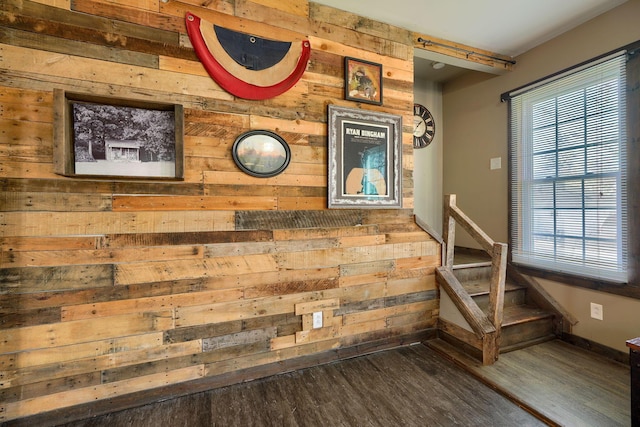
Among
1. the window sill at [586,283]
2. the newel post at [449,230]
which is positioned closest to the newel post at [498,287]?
the newel post at [449,230]

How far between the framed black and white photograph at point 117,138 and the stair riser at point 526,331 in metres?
2.87

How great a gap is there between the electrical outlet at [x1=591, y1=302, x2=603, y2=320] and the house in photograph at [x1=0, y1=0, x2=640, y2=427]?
0.02 metres

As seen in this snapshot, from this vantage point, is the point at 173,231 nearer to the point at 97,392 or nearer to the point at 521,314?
the point at 97,392

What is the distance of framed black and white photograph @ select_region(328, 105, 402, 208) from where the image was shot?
2271 millimetres

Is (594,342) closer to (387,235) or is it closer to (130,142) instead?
(387,235)

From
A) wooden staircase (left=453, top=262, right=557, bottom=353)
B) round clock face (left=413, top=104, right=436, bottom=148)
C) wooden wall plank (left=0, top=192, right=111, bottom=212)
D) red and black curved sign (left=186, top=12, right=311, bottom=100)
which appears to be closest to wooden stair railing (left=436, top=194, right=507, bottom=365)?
wooden staircase (left=453, top=262, right=557, bottom=353)

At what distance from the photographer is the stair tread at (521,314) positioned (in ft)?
8.29

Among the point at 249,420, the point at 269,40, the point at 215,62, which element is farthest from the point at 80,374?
the point at 269,40

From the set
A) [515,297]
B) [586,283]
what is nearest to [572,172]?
[586,283]

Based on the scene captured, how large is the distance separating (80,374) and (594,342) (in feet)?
12.4

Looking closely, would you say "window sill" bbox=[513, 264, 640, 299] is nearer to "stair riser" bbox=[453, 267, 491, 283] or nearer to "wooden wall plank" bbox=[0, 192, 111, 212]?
"stair riser" bbox=[453, 267, 491, 283]

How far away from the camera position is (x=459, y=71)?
12.1 feet

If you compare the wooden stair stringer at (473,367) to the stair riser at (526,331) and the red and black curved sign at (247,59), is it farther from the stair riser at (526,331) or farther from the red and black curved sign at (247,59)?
the red and black curved sign at (247,59)

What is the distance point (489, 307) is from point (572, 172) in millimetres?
1486
